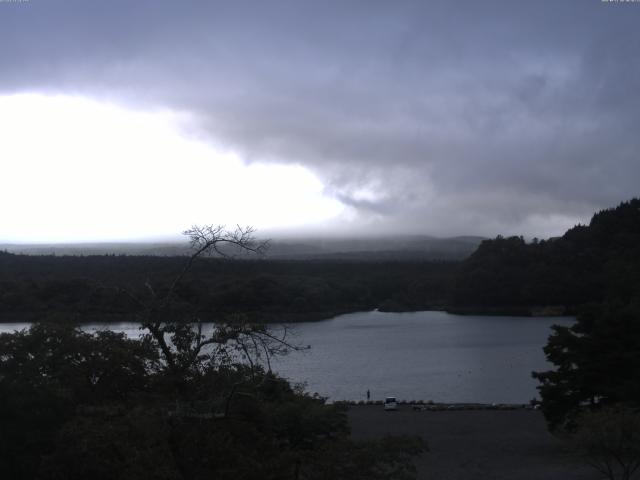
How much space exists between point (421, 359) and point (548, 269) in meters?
29.6

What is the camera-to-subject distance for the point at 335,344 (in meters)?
43.0

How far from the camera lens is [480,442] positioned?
19.1 metres

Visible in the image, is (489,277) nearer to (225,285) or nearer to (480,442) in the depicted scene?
(225,285)

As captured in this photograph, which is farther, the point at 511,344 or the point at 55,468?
the point at 511,344

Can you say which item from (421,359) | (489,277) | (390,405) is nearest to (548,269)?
(489,277)

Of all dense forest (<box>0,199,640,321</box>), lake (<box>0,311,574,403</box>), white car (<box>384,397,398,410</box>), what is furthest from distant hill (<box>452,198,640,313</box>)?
white car (<box>384,397,398,410</box>)

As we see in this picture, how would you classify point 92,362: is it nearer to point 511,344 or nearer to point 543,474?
point 543,474

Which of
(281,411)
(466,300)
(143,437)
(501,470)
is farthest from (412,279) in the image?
(143,437)

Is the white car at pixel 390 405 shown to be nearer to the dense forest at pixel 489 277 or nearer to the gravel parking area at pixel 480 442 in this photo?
the gravel parking area at pixel 480 442

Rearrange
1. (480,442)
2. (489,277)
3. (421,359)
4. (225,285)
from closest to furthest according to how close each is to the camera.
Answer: (480,442)
(225,285)
(421,359)
(489,277)

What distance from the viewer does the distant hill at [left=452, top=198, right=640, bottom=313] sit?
62500mm

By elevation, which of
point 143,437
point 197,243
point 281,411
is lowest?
point 281,411

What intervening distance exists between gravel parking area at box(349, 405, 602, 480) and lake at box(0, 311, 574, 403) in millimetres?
3246

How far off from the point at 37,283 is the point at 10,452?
20.3 metres
